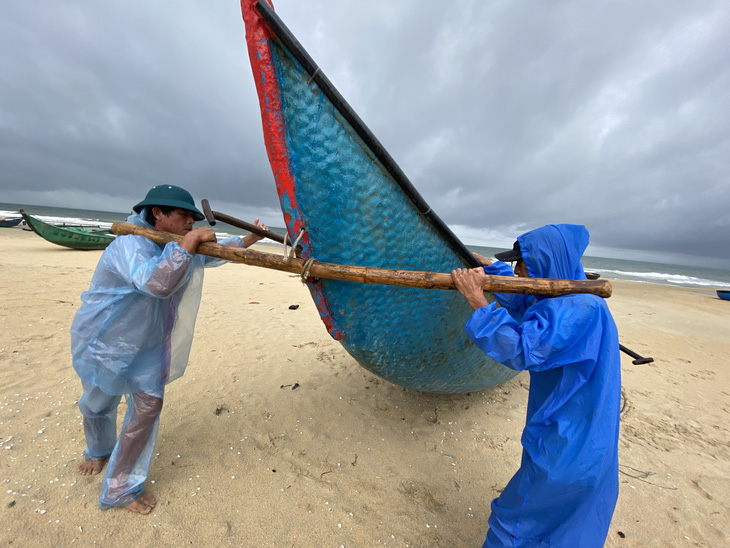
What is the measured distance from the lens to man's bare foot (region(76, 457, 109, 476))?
6.79 ft

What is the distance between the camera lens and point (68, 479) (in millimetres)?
2023

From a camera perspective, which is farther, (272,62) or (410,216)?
(410,216)

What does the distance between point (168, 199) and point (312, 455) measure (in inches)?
85.2

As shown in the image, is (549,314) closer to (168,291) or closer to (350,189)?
(350,189)

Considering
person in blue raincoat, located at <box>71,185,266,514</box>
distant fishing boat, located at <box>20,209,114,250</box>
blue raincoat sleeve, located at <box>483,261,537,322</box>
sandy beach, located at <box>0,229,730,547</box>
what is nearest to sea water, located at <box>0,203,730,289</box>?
distant fishing boat, located at <box>20,209,114,250</box>

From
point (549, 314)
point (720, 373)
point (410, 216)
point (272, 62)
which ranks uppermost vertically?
point (272, 62)

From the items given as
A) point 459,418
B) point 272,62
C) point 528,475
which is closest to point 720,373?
point 459,418

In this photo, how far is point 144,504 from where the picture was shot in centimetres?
187

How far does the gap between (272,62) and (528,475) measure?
242 centimetres

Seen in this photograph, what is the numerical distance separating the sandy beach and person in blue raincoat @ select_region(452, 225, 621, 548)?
72cm

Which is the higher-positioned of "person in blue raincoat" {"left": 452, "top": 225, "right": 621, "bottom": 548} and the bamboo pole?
the bamboo pole

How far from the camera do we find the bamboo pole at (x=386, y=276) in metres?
1.49

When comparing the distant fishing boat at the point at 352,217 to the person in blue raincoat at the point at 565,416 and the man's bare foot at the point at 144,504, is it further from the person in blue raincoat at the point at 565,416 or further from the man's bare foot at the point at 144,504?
the man's bare foot at the point at 144,504

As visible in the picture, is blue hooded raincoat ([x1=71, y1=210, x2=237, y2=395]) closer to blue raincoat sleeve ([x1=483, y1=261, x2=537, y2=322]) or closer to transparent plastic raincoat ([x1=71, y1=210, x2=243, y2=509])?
transparent plastic raincoat ([x1=71, y1=210, x2=243, y2=509])
